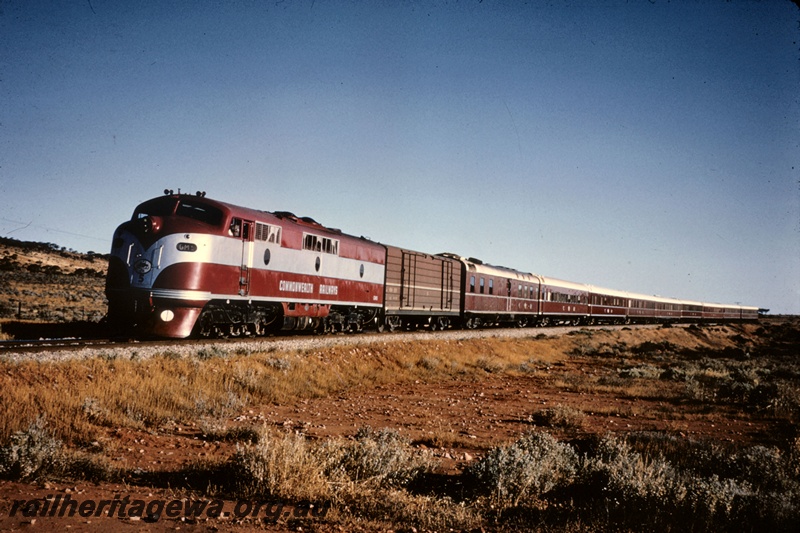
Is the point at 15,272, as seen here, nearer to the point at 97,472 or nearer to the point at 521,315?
the point at 521,315

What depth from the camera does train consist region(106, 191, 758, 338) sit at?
14148mm

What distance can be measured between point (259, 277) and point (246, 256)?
940 mm

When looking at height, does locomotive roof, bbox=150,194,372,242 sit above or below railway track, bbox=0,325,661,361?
above

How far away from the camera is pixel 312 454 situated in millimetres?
6574

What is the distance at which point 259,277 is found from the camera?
16.9 m

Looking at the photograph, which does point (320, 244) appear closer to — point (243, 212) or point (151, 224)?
point (243, 212)

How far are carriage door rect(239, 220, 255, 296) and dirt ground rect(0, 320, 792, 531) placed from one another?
16.7 feet

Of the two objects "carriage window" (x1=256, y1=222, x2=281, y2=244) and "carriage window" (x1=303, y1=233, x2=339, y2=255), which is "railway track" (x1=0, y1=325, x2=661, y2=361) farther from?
"carriage window" (x1=303, y1=233, x2=339, y2=255)

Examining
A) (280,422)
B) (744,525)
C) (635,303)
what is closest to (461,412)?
(280,422)

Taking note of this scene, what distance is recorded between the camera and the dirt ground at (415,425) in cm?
505

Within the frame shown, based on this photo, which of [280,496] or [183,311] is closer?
[280,496]

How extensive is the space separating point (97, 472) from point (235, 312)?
10.8m

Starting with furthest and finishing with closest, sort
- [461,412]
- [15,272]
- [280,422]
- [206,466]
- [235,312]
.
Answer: [15,272]
[235,312]
[461,412]
[280,422]
[206,466]

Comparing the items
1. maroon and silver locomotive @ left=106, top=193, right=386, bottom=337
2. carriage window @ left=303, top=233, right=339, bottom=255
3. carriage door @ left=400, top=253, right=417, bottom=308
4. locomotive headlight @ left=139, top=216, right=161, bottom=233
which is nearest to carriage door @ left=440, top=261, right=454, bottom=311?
carriage door @ left=400, top=253, right=417, bottom=308
